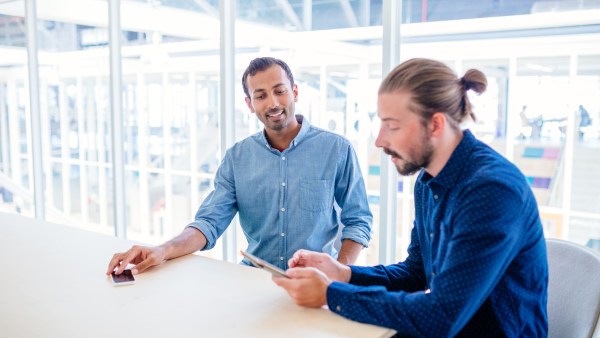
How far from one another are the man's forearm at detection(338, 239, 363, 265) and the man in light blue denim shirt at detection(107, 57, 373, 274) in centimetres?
3

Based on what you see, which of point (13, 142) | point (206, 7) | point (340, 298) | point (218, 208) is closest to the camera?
point (340, 298)

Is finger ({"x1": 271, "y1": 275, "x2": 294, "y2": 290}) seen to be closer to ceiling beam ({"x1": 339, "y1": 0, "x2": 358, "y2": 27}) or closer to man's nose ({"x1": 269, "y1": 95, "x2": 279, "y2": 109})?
man's nose ({"x1": 269, "y1": 95, "x2": 279, "y2": 109})

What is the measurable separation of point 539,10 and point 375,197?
5.11ft

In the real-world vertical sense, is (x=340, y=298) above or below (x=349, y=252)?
above

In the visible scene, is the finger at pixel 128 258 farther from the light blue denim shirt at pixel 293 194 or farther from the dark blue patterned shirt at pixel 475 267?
the dark blue patterned shirt at pixel 475 267

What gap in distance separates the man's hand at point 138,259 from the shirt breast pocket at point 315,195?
0.65m

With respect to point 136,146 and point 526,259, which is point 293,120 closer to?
point 526,259

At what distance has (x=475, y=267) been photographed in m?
1.08

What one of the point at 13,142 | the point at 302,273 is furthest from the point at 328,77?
the point at 13,142

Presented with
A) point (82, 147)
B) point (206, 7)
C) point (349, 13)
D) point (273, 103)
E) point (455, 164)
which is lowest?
point (82, 147)

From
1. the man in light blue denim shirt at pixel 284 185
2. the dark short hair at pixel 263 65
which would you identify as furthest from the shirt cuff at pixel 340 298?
the dark short hair at pixel 263 65

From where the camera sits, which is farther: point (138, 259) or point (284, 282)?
point (138, 259)

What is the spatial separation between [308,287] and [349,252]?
2.58 ft

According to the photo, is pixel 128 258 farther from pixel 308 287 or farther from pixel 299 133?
pixel 299 133
